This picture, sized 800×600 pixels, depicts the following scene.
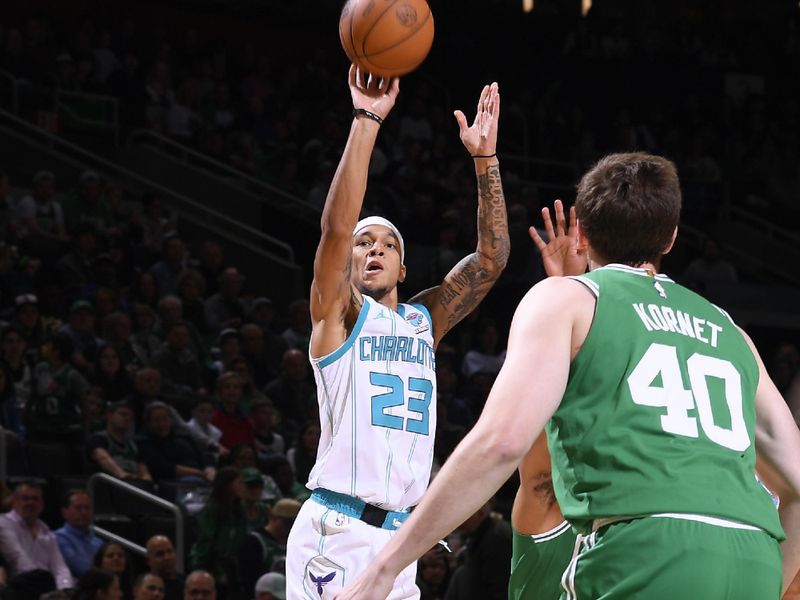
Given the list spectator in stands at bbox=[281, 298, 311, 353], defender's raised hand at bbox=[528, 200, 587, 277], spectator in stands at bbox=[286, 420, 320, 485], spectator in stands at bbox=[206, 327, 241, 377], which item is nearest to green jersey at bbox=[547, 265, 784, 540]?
defender's raised hand at bbox=[528, 200, 587, 277]

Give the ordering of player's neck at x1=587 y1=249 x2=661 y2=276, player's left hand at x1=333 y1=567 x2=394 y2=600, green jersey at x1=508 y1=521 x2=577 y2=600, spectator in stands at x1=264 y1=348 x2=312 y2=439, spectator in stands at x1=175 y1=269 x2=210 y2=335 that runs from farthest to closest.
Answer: spectator in stands at x1=175 y1=269 x2=210 y2=335
spectator in stands at x1=264 y1=348 x2=312 y2=439
green jersey at x1=508 y1=521 x2=577 y2=600
player's neck at x1=587 y1=249 x2=661 y2=276
player's left hand at x1=333 y1=567 x2=394 y2=600

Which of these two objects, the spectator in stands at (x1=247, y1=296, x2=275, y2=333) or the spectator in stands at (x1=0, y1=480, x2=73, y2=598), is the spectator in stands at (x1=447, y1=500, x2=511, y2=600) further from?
the spectator in stands at (x1=247, y1=296, x2=275, y2=333)

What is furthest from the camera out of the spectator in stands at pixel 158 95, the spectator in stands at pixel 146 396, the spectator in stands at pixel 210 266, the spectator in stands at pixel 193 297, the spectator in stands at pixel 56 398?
the spectator in stands at pixel 158 95

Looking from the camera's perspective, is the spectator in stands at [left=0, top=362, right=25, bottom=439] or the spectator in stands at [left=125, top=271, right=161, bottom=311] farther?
the spectator in stands at [left=125, top=271, right=161, bottom=311]

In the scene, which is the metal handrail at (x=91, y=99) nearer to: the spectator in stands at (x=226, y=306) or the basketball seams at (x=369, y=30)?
the spectator in stands at (x=226, y=306)

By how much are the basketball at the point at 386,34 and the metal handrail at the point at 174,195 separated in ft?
30.6

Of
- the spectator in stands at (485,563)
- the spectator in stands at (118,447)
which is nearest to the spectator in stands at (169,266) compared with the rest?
the spectator in stands at (118,447)

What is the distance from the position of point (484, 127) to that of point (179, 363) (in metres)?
6.48

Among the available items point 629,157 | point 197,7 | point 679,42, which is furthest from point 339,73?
point 629,157

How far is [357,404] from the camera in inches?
191

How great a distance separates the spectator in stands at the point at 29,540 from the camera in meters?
8.40

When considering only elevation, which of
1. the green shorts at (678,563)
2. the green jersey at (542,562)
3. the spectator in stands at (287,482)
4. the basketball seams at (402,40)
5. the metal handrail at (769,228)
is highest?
the basketball seams at (402,40)

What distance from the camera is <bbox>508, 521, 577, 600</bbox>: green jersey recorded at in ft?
13.9

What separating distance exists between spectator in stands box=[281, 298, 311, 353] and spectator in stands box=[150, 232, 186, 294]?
3.70 ft
